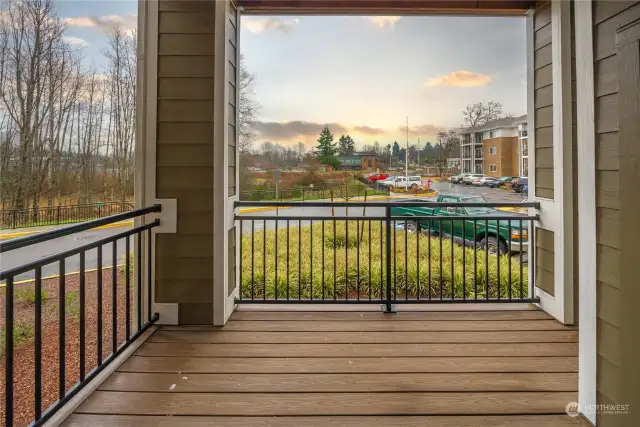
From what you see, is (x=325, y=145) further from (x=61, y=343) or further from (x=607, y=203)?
(x=61, y=343)

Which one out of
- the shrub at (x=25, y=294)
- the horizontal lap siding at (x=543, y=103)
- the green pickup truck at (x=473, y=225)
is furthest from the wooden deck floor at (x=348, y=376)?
the horizontal lap siding at (x=543, y=103)

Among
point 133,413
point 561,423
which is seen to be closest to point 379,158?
point 561,423

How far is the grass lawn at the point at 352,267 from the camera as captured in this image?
A: 306cm

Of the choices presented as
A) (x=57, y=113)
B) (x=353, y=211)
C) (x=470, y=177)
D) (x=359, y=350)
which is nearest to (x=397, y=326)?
(x=359, y=350)

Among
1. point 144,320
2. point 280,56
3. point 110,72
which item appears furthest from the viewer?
point 280,56

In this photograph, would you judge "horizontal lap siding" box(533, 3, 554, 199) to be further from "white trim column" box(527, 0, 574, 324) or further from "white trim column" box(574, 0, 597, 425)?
"white trim column" box(574, 0, 597, 425)

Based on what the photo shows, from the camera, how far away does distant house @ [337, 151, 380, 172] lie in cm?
305

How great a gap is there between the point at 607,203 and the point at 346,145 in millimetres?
1937

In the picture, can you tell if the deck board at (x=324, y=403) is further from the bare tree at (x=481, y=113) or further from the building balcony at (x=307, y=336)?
the bare tree at (x=481, y=113)

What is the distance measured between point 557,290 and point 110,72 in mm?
3443

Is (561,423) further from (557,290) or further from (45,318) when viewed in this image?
(45,318)

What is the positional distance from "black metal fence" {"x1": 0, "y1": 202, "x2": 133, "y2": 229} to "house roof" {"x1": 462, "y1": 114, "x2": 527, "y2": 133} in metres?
2.77

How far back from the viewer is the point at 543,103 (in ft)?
9.20

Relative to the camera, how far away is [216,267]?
2.60 meters
